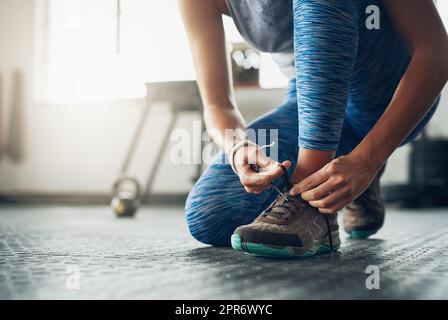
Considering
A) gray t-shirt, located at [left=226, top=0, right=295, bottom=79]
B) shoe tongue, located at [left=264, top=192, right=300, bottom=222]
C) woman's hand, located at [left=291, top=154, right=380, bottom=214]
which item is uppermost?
gray t-shirt, located at [left=226, top=0, right=295, bottom=79]

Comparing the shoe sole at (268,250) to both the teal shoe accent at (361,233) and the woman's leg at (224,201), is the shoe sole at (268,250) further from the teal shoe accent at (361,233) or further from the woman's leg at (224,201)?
the teal shoe accent at (361,233)

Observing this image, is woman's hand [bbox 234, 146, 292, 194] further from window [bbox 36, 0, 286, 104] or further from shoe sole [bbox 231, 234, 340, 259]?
window [bbox 36, 0, 286, 104]

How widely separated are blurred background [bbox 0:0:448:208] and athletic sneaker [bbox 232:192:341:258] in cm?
221

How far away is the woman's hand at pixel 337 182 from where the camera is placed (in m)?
0.65

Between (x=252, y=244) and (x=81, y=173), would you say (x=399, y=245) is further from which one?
(x=81, y=173)

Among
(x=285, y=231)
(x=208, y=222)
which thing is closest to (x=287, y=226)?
(x=285, y=231)

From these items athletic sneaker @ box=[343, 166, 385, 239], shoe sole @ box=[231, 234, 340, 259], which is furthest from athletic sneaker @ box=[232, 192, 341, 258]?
athletic sneaker @ box=[343, 166, 385, 239]

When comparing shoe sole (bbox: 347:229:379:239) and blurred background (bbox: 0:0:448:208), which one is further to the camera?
blurred background (bbox: 0:0:448:208)

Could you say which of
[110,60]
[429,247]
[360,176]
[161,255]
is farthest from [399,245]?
[110,60]

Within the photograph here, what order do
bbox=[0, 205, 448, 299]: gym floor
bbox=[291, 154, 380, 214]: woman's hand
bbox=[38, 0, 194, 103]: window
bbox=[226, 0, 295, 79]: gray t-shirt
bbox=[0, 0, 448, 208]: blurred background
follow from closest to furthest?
bbox=[0, 205, 448, 299]: gym floor
bbox=[291, 154, 380, 214]: woman's hand
bbox=[226, 0, 295, 79]: gray t-shirt
bbox=[0, 0, 448, 208]: blurred background
bbox=[38, 0, 194, 103]: window

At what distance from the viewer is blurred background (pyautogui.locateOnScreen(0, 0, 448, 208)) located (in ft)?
9.71

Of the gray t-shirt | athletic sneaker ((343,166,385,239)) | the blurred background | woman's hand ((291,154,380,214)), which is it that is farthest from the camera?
the blurred background

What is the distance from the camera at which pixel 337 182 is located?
0.64 metres
